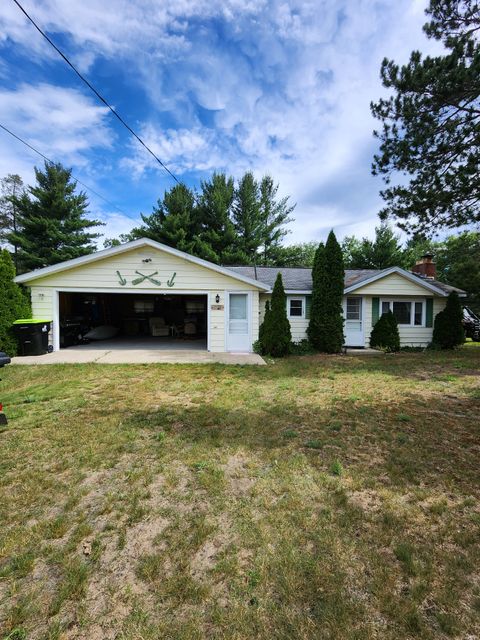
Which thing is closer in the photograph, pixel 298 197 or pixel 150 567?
pixel 150 567

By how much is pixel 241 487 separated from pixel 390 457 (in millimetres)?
1811

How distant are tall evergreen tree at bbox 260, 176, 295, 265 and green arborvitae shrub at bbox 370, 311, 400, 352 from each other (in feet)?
56.8

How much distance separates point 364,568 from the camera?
197 centimetres

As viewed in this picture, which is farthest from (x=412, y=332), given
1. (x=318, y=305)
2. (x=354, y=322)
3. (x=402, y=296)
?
(x=318, y=305)

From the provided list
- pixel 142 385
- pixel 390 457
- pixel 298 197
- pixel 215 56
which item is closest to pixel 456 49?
pixel 215 56

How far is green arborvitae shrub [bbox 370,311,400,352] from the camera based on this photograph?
459 inches

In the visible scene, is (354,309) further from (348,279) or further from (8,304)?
(8,304)

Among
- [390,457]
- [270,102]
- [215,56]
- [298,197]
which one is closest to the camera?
[390,457]

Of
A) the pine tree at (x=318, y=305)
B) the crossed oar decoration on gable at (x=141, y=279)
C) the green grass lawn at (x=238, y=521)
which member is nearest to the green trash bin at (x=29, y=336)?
the crossed oar decoration on gable at (x=141, y=279)

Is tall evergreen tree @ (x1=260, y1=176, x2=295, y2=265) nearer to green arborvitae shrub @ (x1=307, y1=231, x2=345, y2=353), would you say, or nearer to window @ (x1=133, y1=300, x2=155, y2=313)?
window @ (x1=133, y1=300, x2=155, y2=313)

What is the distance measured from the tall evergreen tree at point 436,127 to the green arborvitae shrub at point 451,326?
→ 5.16 metres

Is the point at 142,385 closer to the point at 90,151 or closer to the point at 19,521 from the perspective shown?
the point at 19,521

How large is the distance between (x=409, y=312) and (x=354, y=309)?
2.46 m

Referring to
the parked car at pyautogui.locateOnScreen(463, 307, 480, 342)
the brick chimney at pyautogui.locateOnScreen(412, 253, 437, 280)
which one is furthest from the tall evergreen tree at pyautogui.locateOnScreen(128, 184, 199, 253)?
the parked car at pyautogui.locateOnScreen(463, 307, 480, 342)
